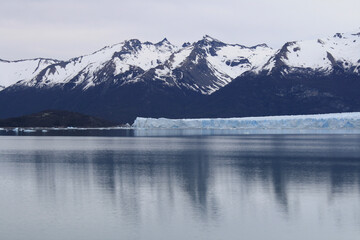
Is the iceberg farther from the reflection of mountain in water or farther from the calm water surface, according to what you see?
the calm water surface

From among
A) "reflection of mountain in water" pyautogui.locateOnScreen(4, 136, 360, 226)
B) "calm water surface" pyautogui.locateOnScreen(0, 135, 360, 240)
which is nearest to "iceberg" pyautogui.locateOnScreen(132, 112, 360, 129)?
"reflection of mountain in water" pyautogui.locateOnScreen(4, 136, 360, 226)

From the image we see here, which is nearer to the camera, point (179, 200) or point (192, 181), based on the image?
point (179, 200)

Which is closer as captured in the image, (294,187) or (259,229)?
(259,229)

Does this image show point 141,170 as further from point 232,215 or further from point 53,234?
point 53,234

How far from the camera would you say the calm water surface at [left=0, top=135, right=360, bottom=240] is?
26.1 m

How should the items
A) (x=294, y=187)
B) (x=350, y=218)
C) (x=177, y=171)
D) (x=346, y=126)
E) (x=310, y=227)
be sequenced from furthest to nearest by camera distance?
(x=346, y=126)
(x=177, y=171)
(x=294, y=187)
(x=350, y=218)
(x=310, y=227)

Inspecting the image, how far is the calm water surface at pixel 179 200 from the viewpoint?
26.1 meters

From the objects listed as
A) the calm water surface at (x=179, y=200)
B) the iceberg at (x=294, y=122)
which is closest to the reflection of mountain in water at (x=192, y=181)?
the calm water surface at (x=179, y=200)

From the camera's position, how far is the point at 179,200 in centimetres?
3406

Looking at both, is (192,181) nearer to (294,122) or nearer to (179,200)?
(179,200)

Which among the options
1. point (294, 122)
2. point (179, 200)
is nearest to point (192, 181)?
point (179, 200)

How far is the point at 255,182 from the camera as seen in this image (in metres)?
42.2

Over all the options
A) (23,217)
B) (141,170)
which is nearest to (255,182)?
(141,170)

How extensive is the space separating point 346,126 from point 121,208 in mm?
126946
